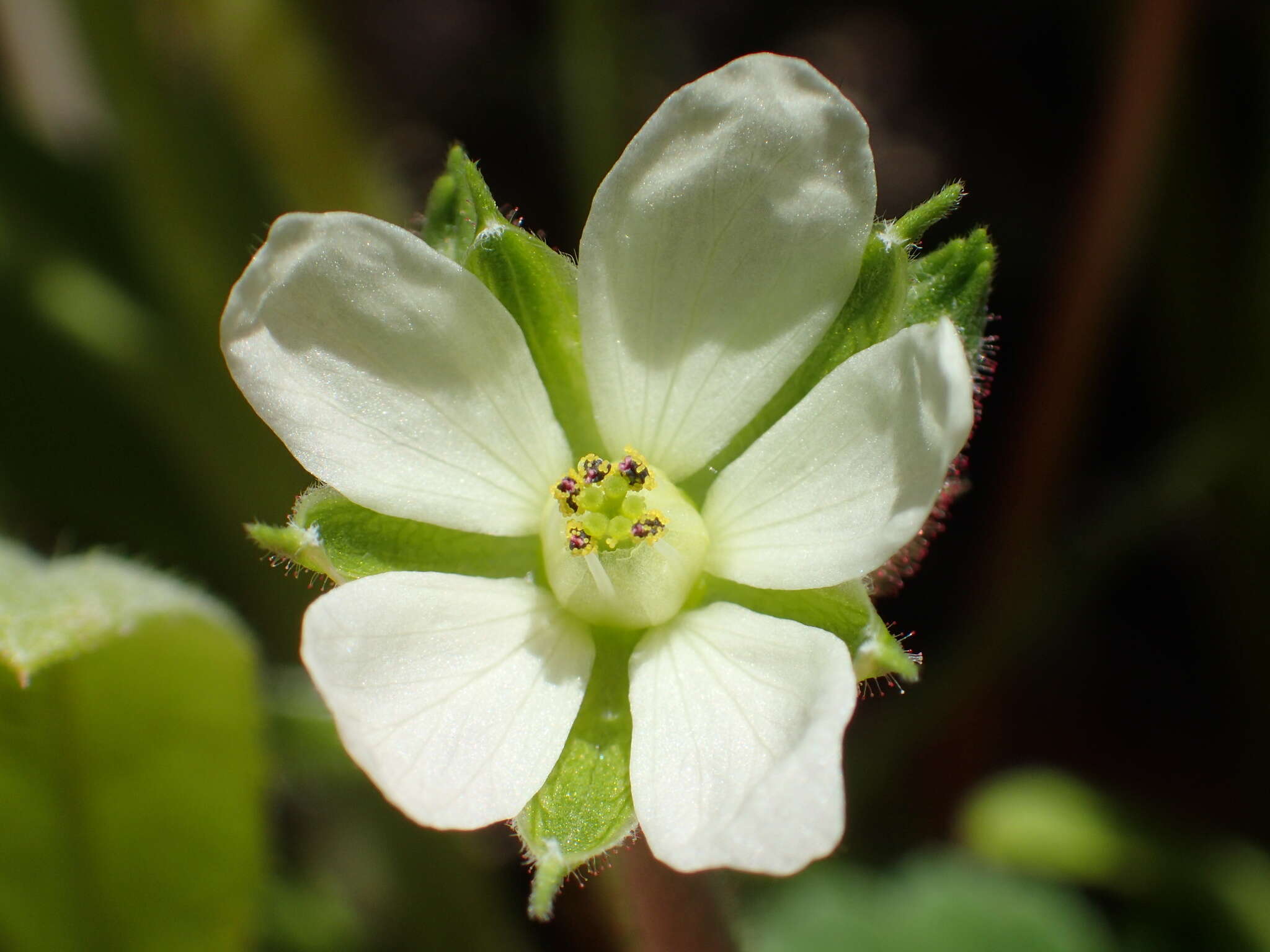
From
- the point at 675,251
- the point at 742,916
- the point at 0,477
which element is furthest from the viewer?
the point at 0,477

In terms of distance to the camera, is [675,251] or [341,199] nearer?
[675,251]

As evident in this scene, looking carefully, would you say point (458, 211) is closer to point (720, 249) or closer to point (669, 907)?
point (720, 249)

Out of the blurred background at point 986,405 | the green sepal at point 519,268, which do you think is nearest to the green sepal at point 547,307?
the green sepal at point 519,268

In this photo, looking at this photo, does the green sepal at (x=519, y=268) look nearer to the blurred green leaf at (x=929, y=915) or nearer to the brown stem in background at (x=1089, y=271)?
the blurred green leaf at (x=929, y=915)

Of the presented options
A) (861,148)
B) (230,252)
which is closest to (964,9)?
(230,252)

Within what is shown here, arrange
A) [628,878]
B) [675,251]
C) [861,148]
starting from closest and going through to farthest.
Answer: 1. [861,148]
2. [675,251]
3. [628,878]

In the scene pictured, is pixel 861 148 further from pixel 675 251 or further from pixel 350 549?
pixel 350 549
